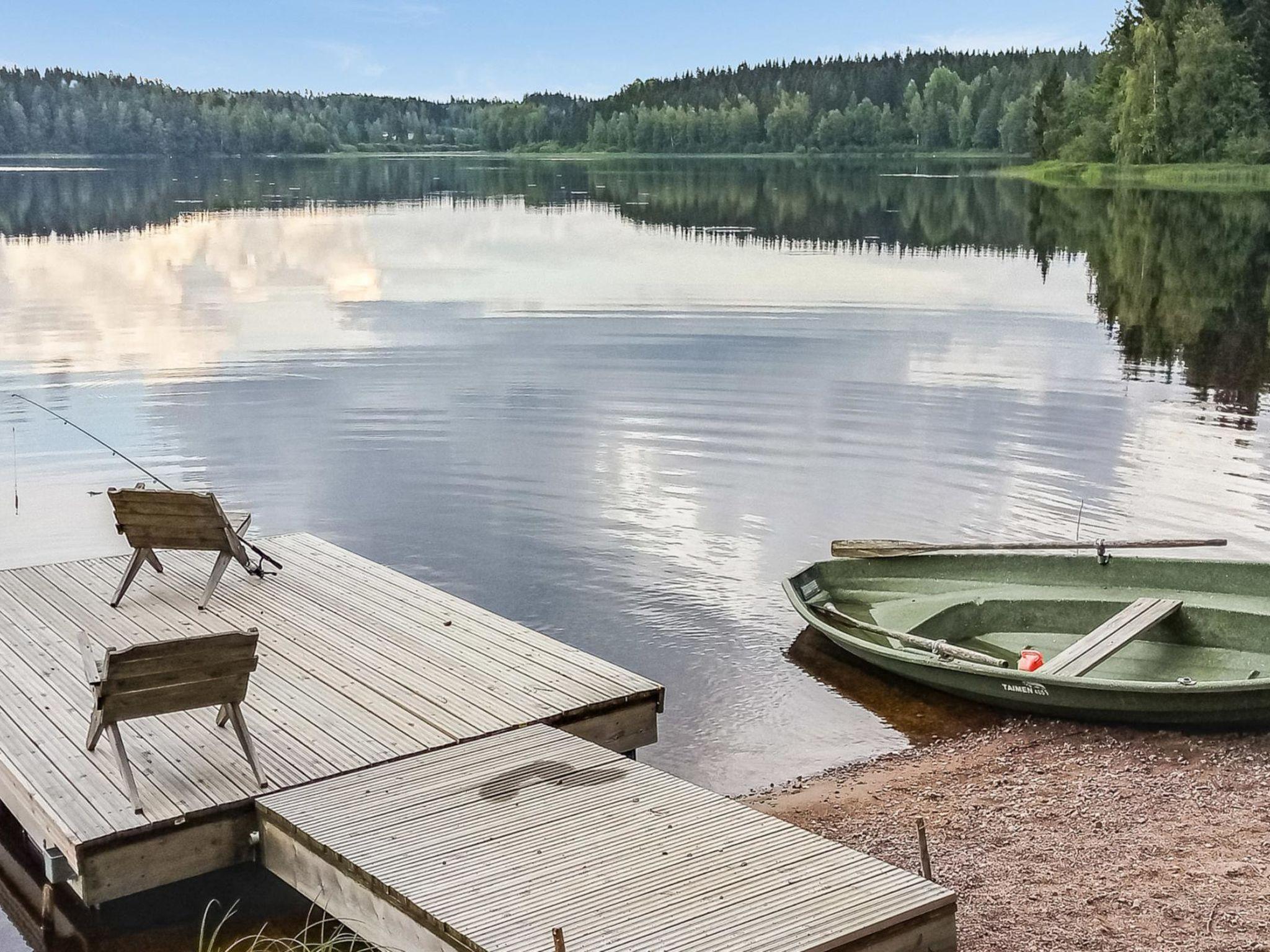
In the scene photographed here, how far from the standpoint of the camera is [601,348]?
97.2 feet

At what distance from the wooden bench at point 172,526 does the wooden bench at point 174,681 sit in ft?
11.2

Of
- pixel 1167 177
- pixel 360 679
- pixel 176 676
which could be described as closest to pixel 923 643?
pixel 360 679

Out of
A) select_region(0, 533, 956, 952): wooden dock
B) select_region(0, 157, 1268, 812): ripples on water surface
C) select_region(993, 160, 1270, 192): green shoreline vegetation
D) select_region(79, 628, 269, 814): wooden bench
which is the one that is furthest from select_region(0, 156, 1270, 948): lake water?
select_region(993, 160, 1270, 192): green shoreline vegetation

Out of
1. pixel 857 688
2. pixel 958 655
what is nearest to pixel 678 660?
pixel 857 688

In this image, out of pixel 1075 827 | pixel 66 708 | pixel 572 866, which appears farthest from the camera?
pixel 66 708

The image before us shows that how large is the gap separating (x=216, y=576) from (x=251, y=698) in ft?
7.18

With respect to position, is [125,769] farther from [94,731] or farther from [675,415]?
[675,415]

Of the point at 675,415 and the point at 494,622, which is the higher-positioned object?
the point at 675,415

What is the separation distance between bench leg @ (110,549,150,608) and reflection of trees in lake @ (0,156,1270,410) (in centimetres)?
1838

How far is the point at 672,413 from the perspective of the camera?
22.5 m

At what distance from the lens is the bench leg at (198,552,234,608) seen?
1124 cm

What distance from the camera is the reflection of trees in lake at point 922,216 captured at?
32969 mm

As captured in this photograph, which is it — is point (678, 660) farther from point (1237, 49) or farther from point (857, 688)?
point (1237, 49)

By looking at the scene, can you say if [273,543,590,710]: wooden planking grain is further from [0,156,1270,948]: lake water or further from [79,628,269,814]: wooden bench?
[79,628,269,814]: wooden bench
